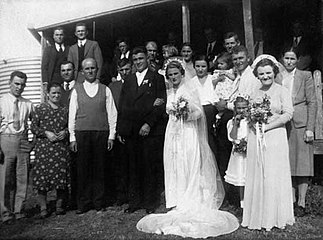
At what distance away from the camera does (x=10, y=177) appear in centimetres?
620

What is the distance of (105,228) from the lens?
5.83 meters

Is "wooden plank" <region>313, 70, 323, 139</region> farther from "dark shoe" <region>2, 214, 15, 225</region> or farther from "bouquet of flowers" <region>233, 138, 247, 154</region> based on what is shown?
"dark shoe" <region>2, 214, 15, 225</region>

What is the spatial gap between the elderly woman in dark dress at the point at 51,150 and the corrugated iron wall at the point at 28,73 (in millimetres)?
4742

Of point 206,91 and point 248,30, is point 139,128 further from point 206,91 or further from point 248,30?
point 248,30

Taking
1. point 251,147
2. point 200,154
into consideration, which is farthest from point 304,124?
point 200,154

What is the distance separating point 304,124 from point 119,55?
4.40 meters

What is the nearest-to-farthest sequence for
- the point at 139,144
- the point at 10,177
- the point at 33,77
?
the point at 10,177, the point at 139,144, the point at 33,77

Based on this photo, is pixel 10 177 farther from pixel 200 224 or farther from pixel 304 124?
pixel 304 124

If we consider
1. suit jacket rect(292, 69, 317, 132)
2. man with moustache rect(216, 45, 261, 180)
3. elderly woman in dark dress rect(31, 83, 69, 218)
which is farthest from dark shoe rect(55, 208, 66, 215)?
suit jacket rect(292, 69, 317, 132)

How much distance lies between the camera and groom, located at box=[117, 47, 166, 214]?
21.4ft

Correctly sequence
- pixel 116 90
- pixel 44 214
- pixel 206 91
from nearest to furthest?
pixel 44 214, pixel 206 91, pixel 116 90

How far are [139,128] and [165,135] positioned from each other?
0.44 meters

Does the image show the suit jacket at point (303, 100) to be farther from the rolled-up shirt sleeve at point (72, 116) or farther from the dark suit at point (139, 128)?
the rolled-up shirt sleeve at point (72, 116)

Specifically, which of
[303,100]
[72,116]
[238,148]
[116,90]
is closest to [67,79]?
[116,90]
